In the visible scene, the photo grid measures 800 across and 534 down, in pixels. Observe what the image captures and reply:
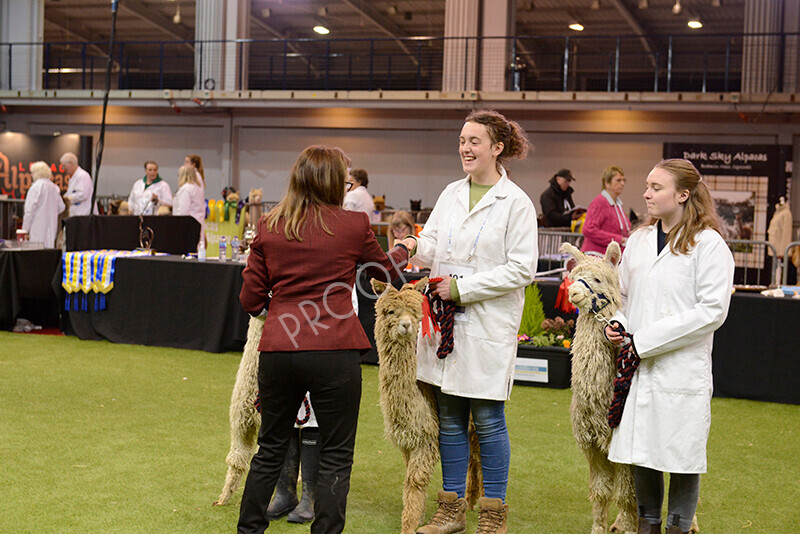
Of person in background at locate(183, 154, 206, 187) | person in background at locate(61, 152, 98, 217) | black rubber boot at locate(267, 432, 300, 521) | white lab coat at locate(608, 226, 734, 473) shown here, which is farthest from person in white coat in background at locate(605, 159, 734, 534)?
person in background at locate(61, 152, 98, 217)

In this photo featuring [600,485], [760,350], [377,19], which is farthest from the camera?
[377,19]

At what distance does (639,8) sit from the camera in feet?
67.5

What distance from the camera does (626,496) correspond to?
10.4ft

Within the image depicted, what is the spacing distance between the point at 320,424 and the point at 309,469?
0.80m

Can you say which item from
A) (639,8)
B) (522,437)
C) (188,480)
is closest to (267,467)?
(188,480)

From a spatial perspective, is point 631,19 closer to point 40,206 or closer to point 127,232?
point 40,206

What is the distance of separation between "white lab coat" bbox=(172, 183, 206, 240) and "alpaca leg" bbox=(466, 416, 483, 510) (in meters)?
7.06

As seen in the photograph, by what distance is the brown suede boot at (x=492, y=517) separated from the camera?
3191 mm

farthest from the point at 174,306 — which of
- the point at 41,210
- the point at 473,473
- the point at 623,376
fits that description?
the point at 623,376

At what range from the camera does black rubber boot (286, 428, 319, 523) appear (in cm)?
346

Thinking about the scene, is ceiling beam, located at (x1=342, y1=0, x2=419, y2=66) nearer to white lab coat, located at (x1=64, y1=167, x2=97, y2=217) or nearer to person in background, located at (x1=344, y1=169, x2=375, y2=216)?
white lab coat, located at (x1=64, y1=167, x2=97, y2=217)

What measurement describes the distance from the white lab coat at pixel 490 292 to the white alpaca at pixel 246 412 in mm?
760

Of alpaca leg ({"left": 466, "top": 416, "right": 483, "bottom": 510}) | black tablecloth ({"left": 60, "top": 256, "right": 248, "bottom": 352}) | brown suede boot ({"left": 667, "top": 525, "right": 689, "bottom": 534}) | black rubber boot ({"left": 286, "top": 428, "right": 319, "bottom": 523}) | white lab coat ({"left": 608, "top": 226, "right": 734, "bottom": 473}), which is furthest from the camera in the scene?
black tablecloth ({"left": 60, "top": 256, "right": 248, "bottom": 352})

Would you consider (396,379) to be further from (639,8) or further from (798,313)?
(639,8)
